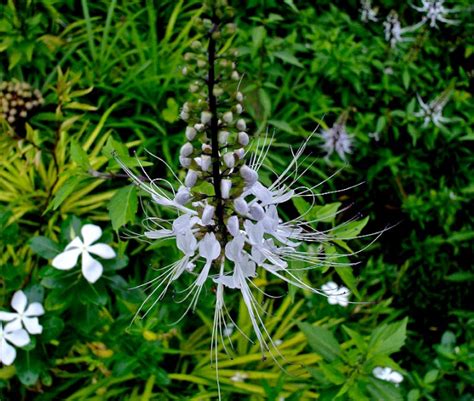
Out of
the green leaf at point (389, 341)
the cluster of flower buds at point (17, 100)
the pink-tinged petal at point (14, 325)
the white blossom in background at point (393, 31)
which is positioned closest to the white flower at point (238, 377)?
the green leaf at point (389, 341)

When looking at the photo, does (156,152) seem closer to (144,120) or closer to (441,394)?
(144,120)

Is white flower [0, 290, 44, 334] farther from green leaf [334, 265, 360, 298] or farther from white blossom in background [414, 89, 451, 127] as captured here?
white blossom in background [414, 89, 451, 127]

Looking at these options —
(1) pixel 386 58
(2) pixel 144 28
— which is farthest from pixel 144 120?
(1) pixel 386 58

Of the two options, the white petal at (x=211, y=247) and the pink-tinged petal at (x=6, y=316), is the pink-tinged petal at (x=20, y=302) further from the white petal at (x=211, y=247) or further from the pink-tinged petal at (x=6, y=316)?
the white petal at (x=211, y=247)

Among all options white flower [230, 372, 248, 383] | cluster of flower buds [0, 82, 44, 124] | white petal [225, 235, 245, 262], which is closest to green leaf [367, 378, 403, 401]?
white flower [230, 372, 248, 383]

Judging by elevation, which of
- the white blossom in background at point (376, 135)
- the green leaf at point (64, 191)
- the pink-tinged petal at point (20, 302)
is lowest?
the pink-tinged petal at point (20, 302)

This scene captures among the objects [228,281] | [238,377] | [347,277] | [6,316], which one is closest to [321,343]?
[347,277]
